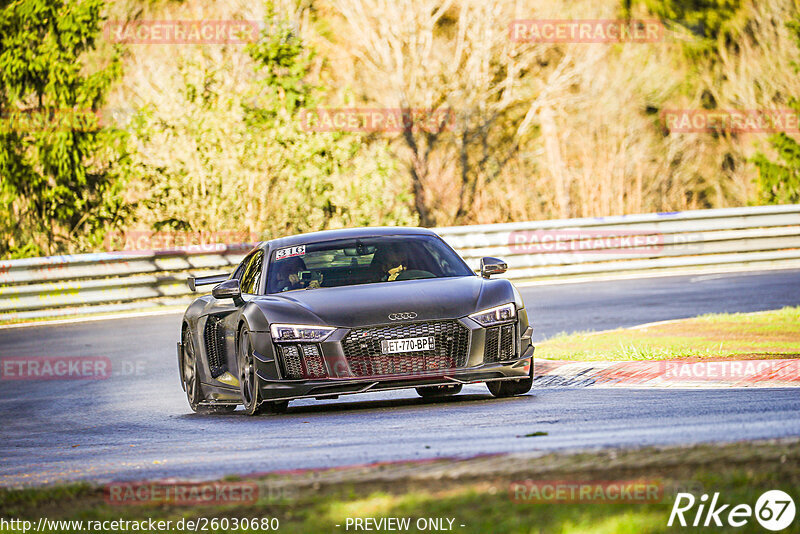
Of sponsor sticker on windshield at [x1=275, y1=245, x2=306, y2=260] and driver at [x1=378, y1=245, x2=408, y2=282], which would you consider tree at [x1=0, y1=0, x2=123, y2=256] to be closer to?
sponsor sticker on windshield at [x1=275, y1=245, x2=306, y2=260]

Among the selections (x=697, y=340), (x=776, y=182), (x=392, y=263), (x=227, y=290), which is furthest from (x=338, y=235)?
(x=776, y=182)

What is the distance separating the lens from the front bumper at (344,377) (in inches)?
387

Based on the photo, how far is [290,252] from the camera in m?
11.4

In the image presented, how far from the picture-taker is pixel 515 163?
38.1m

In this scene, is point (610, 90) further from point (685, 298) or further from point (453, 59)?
point (685, 298)

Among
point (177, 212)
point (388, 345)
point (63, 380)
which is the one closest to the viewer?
point (388, 345)

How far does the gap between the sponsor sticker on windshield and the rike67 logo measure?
22.7 ft

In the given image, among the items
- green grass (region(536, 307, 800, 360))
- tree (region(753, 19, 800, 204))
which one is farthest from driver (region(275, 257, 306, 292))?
tree (region(753, 19, 800, 204))

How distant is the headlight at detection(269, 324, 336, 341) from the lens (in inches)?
388

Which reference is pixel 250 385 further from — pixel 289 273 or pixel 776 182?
pixel 776 182

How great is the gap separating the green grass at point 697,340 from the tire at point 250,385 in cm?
377

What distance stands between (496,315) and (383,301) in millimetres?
871

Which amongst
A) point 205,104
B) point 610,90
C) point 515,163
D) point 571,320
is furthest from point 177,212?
point 610,90

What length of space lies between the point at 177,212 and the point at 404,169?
11076mm
